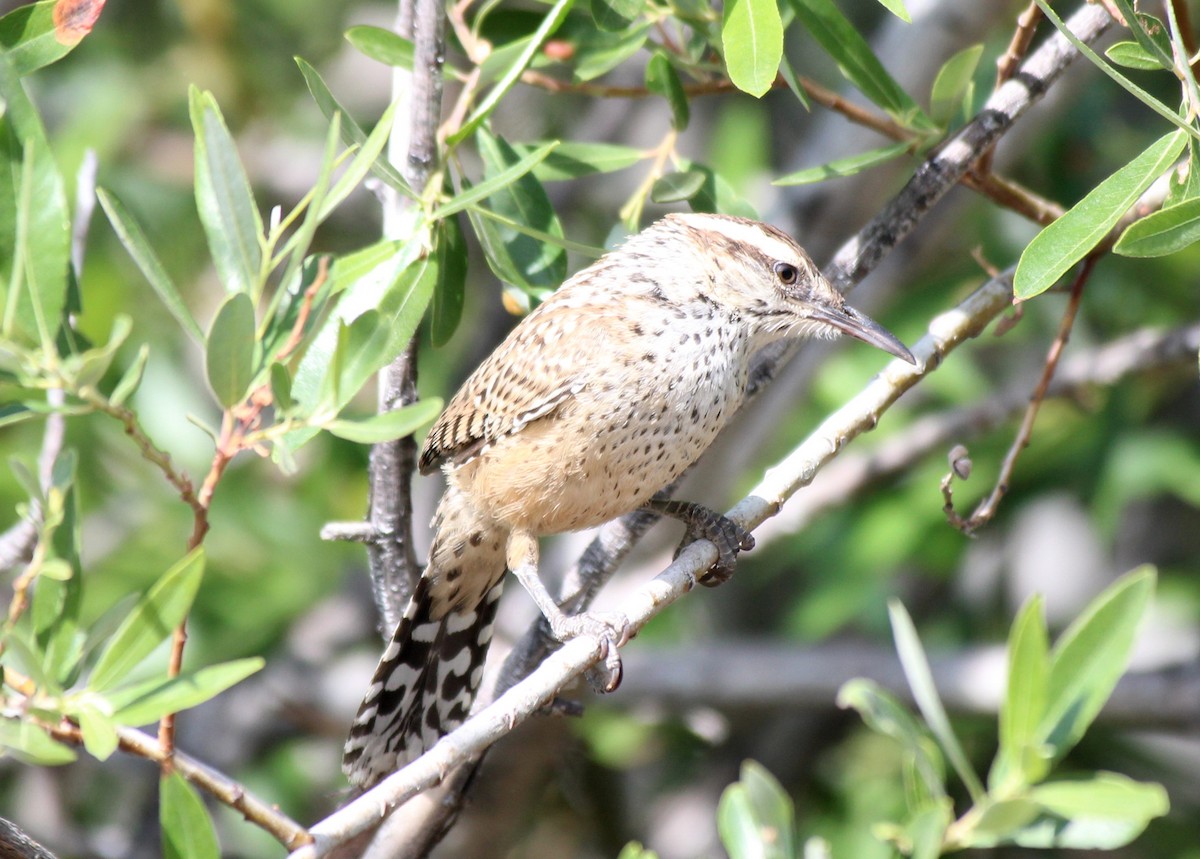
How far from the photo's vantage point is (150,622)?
1.78 metres

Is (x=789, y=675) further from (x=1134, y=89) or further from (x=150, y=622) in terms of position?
(x=150, y=622)

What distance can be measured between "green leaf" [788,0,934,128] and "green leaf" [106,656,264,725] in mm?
1802

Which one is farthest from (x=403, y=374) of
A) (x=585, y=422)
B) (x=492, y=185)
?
(x=492, y=185)

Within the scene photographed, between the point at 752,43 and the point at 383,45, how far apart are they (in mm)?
866

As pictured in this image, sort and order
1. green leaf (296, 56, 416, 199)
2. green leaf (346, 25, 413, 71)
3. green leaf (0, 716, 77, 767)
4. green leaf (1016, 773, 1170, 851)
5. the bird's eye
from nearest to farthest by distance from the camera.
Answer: green leaf (0, 716, 77, 767) < green leaf (1016, 773, 1170, 851) < green leaf (296, 56, 416, 199) < green leaf (346, 25, 413, 71) < the bird's eye

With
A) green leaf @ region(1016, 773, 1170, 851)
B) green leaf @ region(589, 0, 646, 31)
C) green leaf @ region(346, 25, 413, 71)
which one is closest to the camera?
green leaf @ region(1016, 773, 1170, 851)

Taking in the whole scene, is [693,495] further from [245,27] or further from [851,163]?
[245,27]

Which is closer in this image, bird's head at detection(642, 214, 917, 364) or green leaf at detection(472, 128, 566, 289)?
green leaf at detection(472, 128, 566, 289)

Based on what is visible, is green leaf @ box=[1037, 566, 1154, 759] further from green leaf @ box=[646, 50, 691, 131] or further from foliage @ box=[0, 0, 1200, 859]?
green leaf @ box=[646, 50, 691, 131]

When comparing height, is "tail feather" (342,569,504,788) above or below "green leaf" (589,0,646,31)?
below

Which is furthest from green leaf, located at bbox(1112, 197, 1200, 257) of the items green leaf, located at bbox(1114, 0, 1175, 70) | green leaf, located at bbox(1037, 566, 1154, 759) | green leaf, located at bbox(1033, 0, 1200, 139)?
green leaf, located at bbox(1037, 566, 1154, 759)

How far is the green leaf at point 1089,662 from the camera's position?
190 cm

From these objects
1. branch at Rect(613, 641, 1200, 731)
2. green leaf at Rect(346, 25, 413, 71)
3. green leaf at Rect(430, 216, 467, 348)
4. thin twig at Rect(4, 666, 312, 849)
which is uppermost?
green leaf at Rect(346, 25, 413, 71)

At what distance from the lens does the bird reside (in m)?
2.99
